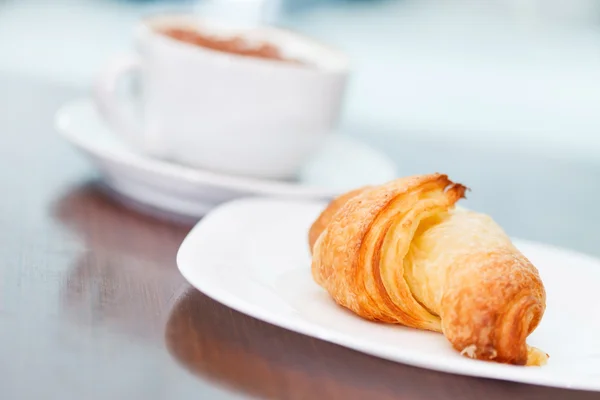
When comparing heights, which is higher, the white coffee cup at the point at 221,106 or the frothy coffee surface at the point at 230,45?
the frothy coffee surface at the point at 230,45

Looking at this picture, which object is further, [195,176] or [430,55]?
[430,55]

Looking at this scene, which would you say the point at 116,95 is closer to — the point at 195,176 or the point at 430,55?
the point at 195,176

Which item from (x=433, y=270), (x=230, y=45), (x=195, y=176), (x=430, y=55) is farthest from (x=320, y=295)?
(x=430, y=55)

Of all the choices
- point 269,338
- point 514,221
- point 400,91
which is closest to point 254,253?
point 269,338

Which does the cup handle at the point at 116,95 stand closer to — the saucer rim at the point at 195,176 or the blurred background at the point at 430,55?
the saucer rim at the point at 195,176

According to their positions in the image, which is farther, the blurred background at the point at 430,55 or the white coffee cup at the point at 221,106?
the blurred background at the point at 430,55

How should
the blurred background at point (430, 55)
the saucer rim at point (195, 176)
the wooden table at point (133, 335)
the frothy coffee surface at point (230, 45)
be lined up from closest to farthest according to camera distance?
1. the wooden table at point (133, 335)
2. the saucer rim at point (195, 176)
3. the frothy coffee surface at point (230, 45)
4. the blurred background at point (430, 55)

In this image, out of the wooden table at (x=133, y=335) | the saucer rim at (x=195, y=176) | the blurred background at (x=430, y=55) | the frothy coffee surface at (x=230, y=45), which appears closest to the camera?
the wooden table at (x=133, y=335)

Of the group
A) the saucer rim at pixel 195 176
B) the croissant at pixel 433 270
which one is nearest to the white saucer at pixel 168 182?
the saucer rim at pixel 195 176
